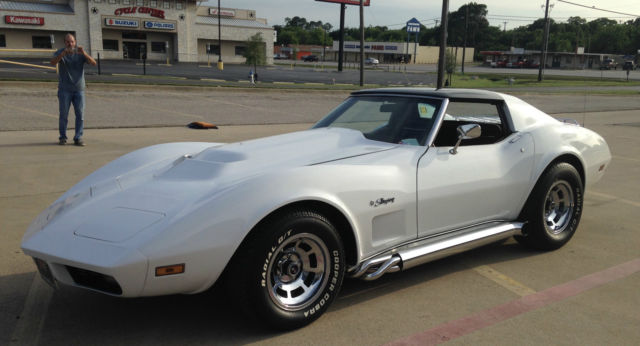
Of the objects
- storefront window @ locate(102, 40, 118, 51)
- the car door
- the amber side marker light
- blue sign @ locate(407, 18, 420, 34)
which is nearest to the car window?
the car door

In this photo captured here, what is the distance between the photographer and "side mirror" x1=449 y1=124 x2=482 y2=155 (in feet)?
12.2

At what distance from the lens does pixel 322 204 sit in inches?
119

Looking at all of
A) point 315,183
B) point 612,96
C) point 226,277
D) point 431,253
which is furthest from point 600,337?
point 612,96

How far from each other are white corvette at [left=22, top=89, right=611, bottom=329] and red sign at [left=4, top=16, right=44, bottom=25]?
5476 cm

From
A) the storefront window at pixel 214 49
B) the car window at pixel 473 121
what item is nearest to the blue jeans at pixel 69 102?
the car window at pixel 473 121

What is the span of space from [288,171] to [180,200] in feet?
2.03

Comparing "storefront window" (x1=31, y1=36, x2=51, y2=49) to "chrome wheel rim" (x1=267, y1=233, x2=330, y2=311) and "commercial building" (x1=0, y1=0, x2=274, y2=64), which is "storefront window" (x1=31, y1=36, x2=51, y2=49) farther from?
"chrome wheel rim" (x1=267, y1=233, x2=330, y2=311)

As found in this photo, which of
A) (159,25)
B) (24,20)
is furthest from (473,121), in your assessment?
(159,25)

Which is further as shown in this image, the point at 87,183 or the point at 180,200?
the point at 87,183

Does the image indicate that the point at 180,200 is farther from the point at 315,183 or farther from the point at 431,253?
the point at 431,253

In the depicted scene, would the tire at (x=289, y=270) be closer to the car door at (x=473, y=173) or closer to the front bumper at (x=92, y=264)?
the front bumper at (x=92, y=264)

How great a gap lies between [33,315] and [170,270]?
1.16 meters

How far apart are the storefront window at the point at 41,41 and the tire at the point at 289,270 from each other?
190ft

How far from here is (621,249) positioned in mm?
4590
